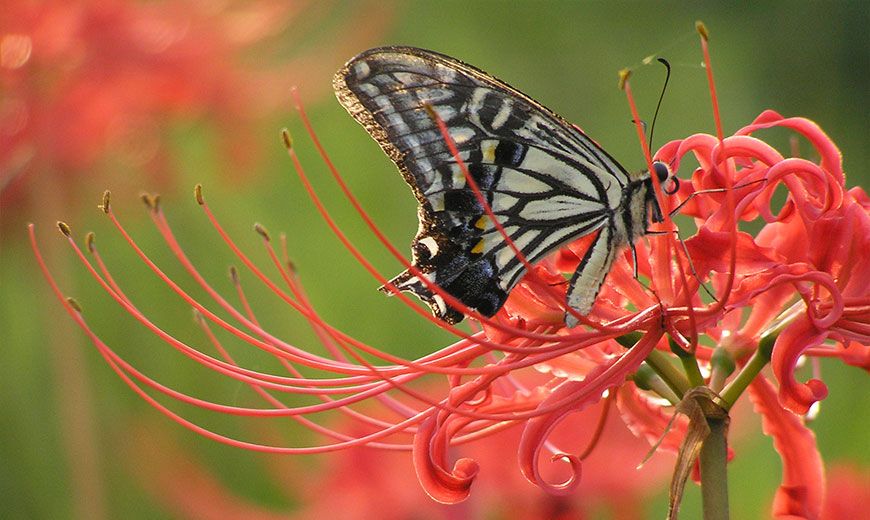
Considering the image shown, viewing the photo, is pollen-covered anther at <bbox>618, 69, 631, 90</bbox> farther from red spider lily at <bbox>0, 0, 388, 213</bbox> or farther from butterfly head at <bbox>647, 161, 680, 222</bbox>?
red spider lily at <bbox>0, 0, 388, 213</bbox>

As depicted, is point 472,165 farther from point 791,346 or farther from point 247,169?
point 247,169

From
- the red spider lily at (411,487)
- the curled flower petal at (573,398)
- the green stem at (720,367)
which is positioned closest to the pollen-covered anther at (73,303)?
the curled flower petal at (573,398)

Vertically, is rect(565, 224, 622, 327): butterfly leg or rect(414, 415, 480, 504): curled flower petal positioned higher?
rect(565, 224, 622, 327): butterfly leg

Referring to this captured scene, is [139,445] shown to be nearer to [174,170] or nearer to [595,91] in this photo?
[174,170]

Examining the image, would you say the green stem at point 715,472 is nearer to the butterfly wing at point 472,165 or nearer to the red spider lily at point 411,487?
the butterfly wing at point 472,165

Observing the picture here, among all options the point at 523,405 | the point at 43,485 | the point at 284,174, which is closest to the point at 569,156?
the point at 523,405

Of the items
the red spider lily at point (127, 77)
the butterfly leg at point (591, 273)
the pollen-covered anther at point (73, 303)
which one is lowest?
the butterfly leg at point (591, 273)

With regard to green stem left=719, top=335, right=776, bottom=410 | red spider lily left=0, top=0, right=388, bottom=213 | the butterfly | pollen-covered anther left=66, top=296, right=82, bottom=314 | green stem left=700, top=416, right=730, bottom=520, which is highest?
red spider lily left=0, top=0, right=388, bottom=213

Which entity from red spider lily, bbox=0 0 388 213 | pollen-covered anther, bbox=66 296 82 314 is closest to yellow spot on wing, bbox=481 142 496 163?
pollen-covered anther, bbox=66 296 82 314
